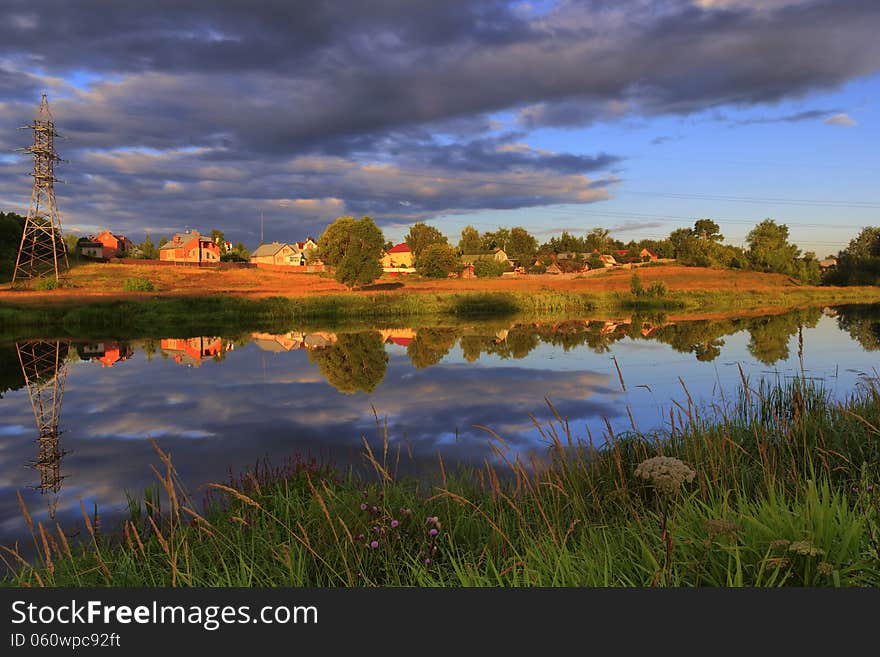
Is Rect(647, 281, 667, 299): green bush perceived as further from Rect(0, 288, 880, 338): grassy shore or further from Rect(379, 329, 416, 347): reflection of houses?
Rect(379, 329, 416, 347): reflection of houses

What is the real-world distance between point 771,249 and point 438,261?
6599 cm

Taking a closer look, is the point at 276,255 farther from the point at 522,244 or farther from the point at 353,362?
the point at 353,362

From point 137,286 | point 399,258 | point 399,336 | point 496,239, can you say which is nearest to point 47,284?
point 137,286

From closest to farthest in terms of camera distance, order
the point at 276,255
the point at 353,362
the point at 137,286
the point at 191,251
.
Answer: the point at 353,362
the point at 137,286
the point at 191,251
the point at 276,255

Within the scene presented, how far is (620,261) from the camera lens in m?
159

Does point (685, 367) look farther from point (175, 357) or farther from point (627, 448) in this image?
point (175, 357)

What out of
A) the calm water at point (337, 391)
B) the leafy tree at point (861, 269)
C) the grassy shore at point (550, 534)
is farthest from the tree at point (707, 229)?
the grassy shore at point (550, 534)

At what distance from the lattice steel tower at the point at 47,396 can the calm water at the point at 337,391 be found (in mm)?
73

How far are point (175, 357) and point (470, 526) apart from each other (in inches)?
1122

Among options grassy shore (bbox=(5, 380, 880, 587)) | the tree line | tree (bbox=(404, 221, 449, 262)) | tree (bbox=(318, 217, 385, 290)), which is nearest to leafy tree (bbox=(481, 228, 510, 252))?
the tree line

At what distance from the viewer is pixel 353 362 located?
93.9 feet

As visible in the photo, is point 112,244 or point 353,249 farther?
point 112,244

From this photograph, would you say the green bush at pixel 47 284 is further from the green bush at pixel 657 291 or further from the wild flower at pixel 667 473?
the wild flower at pixel 667 473

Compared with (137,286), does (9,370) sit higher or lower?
lower
